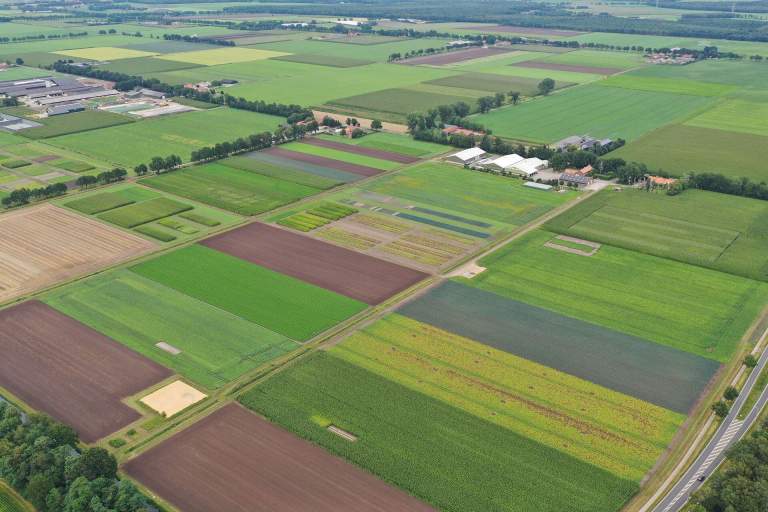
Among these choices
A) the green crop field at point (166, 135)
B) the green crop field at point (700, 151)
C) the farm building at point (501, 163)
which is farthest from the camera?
the green crop field at point (166, 135)

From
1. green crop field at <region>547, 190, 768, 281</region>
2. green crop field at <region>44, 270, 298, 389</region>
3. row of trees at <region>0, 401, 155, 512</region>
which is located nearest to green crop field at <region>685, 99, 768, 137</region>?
green crop field at <region>547, 190, 768, 281</region>

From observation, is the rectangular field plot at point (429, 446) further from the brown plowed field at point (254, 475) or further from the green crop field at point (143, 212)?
the green crop field at point (143, 212)

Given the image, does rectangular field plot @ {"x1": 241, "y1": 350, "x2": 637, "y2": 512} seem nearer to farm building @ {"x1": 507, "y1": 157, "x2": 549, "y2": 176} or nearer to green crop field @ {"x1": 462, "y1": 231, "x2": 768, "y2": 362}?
green crop field @ {"x1": 462, "y1": 231, "x2": 768, "y2": 362}

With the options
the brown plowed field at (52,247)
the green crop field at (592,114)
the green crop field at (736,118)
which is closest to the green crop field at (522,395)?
the brown plowed field at (52,247)

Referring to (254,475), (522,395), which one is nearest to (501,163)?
(522,395)

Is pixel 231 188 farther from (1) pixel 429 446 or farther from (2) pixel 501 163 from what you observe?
(1) pixel 429 446
